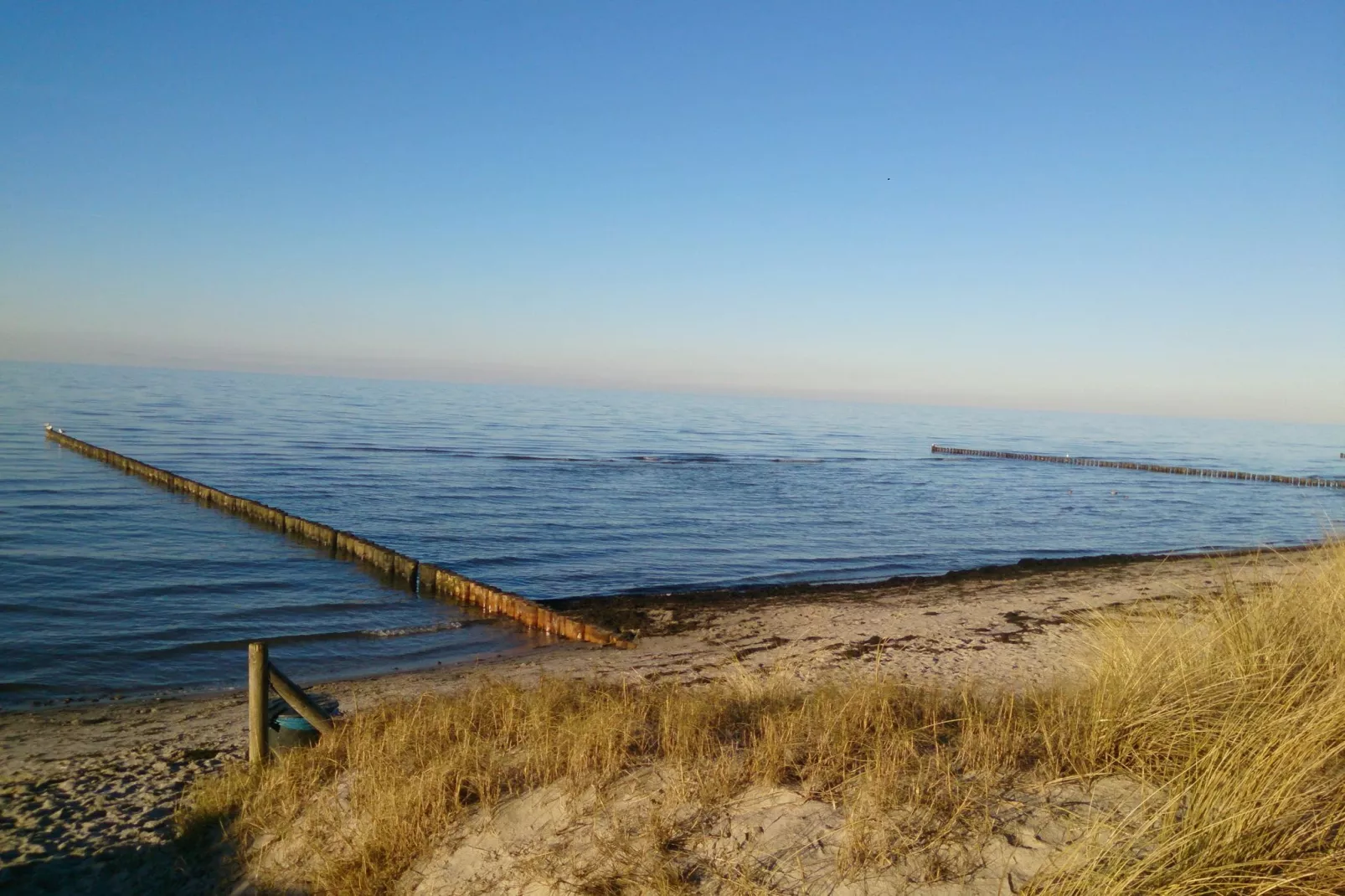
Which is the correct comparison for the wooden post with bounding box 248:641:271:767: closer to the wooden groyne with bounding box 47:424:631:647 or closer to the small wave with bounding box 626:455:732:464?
the wooden groyne with bounding box 47:424:631:647

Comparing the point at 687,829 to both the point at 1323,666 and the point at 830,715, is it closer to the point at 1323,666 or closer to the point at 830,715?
the point at 830,715

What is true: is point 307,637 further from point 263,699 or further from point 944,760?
point 944,760

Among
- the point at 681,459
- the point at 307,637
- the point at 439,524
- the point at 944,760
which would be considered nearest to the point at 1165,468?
the point at 681,459

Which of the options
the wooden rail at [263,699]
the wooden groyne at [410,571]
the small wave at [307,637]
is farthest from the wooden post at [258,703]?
the wooden groyne at [410,571]

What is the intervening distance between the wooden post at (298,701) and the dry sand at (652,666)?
1.26 m

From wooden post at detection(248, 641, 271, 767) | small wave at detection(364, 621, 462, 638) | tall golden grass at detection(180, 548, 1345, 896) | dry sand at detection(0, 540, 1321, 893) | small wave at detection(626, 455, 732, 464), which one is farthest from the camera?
small wave at detection(626, 455, 732, 464)

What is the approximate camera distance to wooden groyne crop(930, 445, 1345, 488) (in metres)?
53.0

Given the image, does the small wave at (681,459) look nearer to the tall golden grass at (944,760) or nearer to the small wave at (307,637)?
the small wave at (307,637)

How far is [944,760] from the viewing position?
5344mm

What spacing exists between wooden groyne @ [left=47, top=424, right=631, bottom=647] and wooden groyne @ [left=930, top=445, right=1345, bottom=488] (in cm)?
5358

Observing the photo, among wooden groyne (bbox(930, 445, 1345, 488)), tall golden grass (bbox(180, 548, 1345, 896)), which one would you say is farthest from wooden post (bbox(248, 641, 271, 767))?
wooden groyne (bbox(930, 445, 1345, 488))

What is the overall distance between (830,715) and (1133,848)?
2.25 meters

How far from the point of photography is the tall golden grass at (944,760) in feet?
12.9

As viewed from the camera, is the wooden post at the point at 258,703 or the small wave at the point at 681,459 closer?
the wooden post at the point at 258,703
